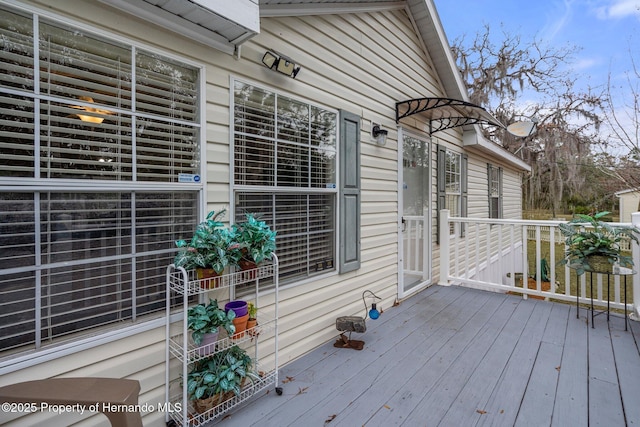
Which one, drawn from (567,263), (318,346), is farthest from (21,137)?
(567,263)

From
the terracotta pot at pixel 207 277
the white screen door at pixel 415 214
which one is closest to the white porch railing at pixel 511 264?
the white screen door at pixel 415 214

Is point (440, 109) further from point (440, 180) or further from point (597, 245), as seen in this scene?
point (597, 245)

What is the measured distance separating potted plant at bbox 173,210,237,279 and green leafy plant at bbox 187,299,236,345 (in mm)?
219

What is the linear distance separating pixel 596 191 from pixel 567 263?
17.9 meters

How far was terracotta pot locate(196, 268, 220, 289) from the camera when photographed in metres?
1.79

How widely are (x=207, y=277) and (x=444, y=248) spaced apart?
13.3 feet

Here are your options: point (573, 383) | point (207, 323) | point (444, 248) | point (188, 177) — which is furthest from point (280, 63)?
point (444, 248)

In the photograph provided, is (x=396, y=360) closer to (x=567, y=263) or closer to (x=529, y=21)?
(x=567, y=263)

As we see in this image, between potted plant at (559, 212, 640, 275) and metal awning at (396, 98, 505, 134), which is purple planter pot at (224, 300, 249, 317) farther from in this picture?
potted plant at (559, 212, 640, 275)

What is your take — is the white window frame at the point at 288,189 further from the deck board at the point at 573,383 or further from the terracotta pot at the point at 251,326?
the deck board at the point at 573,383

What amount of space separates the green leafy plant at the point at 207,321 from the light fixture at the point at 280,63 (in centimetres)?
180

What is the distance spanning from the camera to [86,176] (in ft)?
5.29

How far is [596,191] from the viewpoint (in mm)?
16781

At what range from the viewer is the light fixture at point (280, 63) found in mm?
2400
